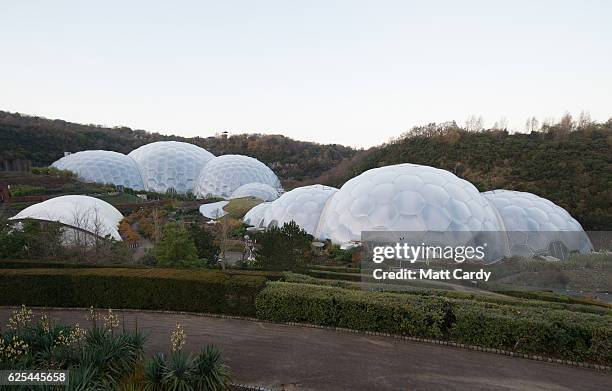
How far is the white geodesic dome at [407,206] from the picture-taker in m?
17.9

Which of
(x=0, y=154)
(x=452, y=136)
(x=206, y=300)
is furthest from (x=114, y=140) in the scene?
(x=206, y=300)

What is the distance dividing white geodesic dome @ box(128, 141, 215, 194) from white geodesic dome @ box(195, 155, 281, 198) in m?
1.68

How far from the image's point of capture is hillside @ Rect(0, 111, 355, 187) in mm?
58088

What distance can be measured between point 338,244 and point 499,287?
25.4ft

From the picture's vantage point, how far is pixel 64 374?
4.31 meters

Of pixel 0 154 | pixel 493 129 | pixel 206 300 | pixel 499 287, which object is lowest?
pixel 499 287

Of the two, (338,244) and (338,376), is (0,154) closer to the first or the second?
(338,244)

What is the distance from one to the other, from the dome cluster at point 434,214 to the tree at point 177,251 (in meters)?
8.67

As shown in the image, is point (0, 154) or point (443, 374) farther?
point (0, 154)


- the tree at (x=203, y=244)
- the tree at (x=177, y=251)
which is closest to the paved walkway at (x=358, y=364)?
the tree at (x=177, y=251)

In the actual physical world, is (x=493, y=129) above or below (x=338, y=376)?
above

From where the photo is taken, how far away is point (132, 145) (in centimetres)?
8462

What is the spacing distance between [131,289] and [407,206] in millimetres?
12949

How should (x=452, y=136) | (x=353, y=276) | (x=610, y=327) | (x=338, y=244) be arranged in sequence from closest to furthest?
1. (x=610, y=327)
2. (x=353, y=276)
3. (x=338, y=244)
4. (x=452, y=136)
